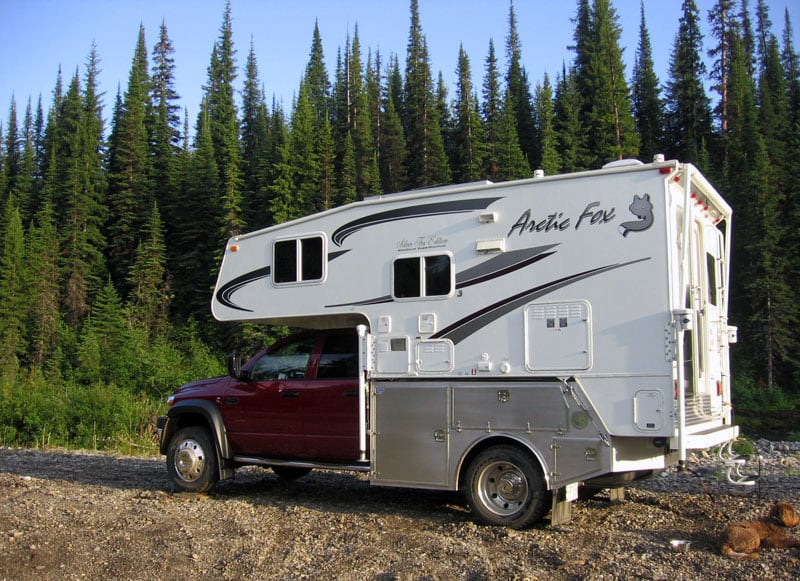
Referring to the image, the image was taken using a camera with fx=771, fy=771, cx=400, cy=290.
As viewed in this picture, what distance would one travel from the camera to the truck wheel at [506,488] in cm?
729

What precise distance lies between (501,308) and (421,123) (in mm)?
59159

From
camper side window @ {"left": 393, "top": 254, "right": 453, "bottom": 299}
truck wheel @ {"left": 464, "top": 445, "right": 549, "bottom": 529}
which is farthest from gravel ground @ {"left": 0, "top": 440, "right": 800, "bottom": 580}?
camper side window @ {"left": 393, "top": 254, "right": 453, "bottom": 299}

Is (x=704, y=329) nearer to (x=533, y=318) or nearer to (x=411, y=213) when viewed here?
(x=533, y=318)

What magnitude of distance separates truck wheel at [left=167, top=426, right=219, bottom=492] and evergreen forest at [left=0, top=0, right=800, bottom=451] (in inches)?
763

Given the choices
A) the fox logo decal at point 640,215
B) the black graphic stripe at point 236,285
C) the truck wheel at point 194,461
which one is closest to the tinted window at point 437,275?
the fox logo decal at point 640,215

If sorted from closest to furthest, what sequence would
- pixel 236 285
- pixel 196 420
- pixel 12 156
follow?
1. pixel 236 285
2. pixel 196 420
3. pixel 12 156

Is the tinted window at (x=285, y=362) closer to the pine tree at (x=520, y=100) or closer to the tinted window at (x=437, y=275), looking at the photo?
the tinted window at (x=437, y=275)

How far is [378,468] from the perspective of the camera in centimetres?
821

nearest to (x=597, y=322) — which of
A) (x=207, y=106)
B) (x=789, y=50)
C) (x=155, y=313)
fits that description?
(x=155, y=313)

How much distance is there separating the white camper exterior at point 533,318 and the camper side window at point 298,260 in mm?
25

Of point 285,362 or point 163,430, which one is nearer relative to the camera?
point 285,362

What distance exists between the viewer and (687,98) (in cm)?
6259

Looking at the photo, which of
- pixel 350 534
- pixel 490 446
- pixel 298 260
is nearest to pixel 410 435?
pixel 490 446

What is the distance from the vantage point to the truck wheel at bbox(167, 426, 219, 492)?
949 cm
